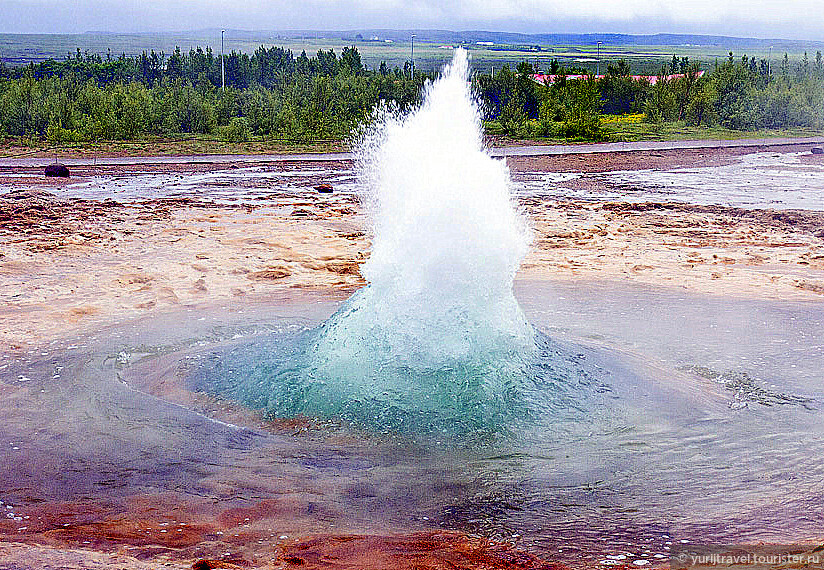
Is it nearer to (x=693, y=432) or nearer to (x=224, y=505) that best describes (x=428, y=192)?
(x=693, y=432)

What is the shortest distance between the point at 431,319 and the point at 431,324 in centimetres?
4

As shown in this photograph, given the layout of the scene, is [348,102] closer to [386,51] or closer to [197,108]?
[197,108]

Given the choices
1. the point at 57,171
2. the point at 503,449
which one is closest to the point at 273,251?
the point at 503,449

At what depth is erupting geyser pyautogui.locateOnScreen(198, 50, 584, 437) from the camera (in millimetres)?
6270

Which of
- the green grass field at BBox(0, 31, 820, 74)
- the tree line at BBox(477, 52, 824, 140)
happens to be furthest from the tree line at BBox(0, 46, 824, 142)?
the green grass field at BBox(0, 31, 820, 74)

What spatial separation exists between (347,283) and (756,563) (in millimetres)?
6791

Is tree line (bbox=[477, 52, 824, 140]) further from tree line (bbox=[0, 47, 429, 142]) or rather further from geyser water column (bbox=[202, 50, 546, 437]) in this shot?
geyser water column (bbox=[202, 50, 546, 437])

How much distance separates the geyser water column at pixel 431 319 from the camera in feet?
20.6

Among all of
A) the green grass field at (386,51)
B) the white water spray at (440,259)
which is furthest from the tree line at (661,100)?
the white water spray at (440,259)

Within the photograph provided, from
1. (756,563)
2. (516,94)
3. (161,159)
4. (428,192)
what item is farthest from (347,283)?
(516,94)

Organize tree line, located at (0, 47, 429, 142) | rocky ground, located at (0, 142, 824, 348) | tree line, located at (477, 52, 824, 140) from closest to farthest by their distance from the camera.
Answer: rocky ground, located at (0, 142, 824, 348) → tree line, located at (0, 47, 429, 142) → tree line, located at (477, 52, 824, 140)

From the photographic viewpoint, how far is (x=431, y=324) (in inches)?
263

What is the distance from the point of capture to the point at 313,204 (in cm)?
1602

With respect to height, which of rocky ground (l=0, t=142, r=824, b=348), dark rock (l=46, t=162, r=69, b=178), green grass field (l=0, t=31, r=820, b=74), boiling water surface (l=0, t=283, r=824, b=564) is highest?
green grass field (l=0, t=31, r=820, b=74)
